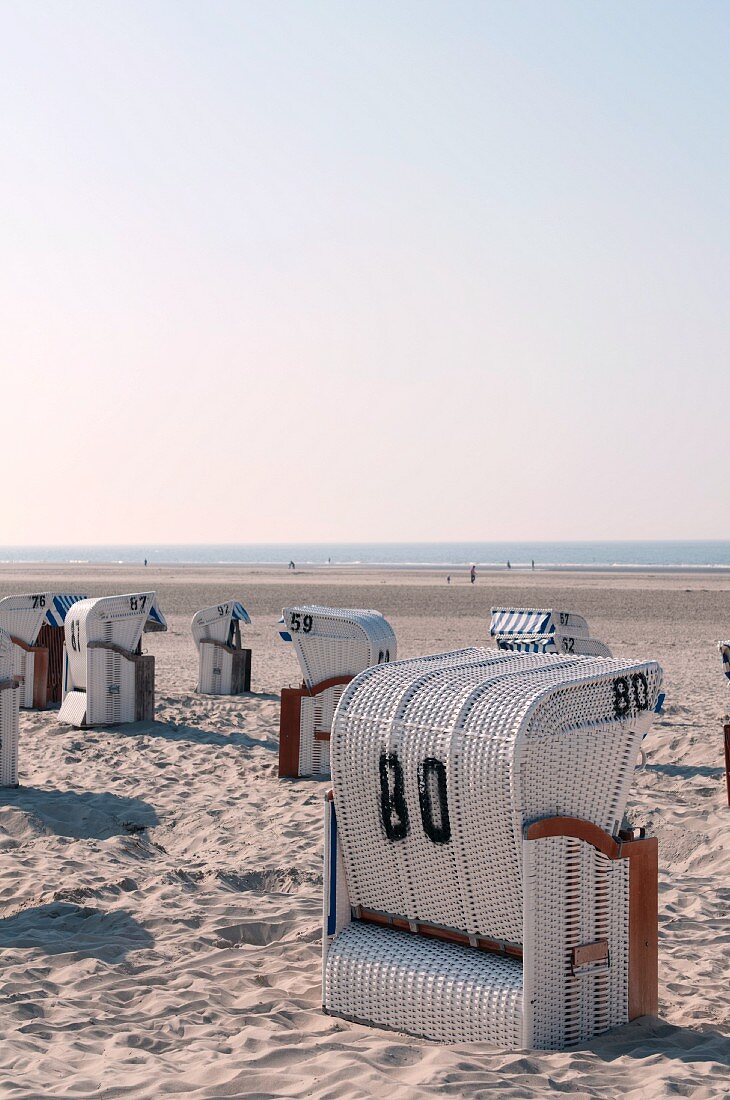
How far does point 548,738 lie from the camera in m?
4.77

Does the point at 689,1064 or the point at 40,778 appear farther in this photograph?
the point at 40,778

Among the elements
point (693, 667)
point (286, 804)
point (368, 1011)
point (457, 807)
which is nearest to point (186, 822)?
point (286, 804)

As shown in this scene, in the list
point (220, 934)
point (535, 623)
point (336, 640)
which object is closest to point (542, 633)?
point (535, 623)

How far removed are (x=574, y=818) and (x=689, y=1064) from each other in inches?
43.3

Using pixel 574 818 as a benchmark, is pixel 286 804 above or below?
below

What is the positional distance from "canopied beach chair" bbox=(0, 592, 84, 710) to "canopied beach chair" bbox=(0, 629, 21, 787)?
4.45 metres

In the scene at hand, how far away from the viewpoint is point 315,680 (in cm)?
1097

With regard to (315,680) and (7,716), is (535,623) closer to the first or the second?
(315,680)

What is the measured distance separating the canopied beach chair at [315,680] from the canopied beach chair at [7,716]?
2.48m

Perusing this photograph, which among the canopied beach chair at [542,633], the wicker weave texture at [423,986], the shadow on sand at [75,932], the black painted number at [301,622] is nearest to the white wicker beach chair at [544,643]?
the canopied beach chair at [542,633]

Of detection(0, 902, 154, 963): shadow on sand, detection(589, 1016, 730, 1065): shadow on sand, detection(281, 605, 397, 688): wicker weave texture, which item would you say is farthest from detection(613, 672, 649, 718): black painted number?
detection(281, 605, 397, 688): wicker weave texture

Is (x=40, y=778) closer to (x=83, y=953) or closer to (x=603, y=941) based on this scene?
(x=83, y=953)

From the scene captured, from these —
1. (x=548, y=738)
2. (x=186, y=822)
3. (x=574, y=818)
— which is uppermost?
(x=548, y=738)

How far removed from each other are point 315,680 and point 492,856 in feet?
20.3
